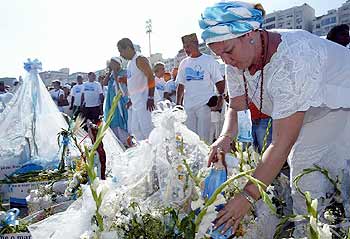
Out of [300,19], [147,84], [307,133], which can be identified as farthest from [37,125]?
[300,19]

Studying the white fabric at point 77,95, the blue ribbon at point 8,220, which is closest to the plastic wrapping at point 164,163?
the blue ribbon at point 8,220

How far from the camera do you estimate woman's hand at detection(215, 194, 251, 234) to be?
1.38 meters

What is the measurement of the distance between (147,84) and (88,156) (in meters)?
3.54

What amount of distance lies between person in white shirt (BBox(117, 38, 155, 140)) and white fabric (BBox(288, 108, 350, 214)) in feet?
9.93

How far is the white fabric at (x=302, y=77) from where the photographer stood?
158 centimetres

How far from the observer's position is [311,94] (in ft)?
5.27

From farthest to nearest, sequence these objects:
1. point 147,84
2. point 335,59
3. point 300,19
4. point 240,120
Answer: point 300,19 → point 147,84 → point 240,120 → point 335,59

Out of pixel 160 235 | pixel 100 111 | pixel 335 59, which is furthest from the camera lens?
pixel 100 111

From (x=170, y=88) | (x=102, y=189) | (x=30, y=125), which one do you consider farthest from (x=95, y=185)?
(x=170, y=88)

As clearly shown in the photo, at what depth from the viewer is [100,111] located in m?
9.12

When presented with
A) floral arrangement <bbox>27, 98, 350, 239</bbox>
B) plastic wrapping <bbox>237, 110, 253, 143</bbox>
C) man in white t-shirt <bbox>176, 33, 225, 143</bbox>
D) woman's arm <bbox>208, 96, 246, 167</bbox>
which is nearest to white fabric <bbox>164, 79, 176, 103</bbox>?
man in white t-shirt <bbox>176, 33, 225, 143</bbox>

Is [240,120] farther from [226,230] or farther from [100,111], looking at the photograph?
[100,111]

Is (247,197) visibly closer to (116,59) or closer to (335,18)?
(116,59)

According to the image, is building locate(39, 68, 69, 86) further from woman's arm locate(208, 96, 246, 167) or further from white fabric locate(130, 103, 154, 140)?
woman's arm locate(208, 96, 246, 167)
